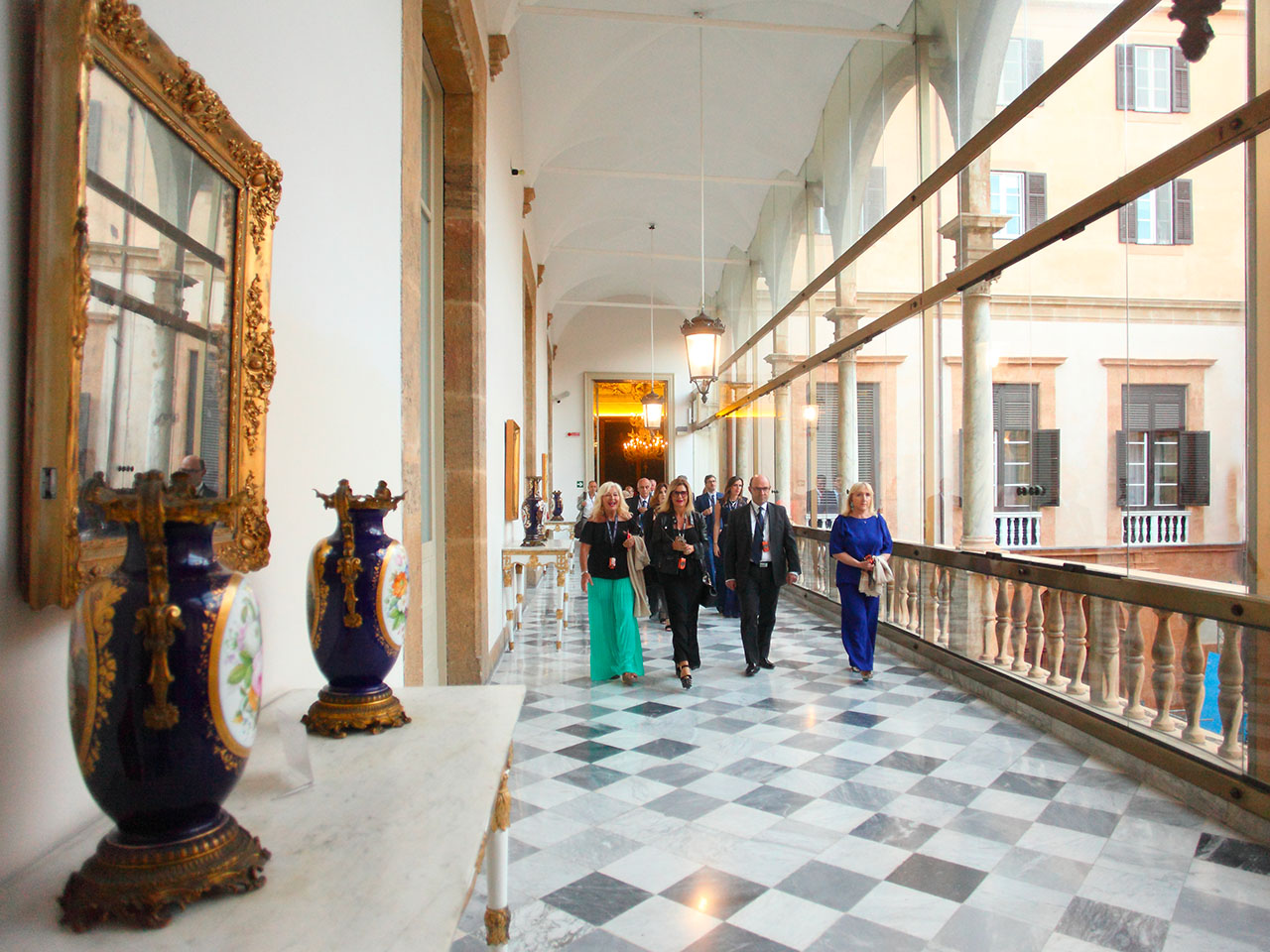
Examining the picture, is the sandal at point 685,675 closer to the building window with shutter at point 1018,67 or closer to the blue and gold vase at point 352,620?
the blue and gold vase at point 352,620

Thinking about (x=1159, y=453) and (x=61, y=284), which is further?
(x=1159, y=453)

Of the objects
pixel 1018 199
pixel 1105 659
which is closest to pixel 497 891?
pixel 1105 659

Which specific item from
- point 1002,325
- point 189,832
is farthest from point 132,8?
point 1002,325

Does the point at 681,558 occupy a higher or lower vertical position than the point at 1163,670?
higher

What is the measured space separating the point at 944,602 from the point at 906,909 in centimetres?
450

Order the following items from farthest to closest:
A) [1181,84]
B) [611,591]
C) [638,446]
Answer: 1. [638,446]
2. [611,591]
3. [1181,84]

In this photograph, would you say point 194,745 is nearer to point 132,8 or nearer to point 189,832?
point 189,832

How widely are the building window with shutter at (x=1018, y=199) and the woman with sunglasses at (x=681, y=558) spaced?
318cm

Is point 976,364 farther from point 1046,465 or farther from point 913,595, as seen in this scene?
point 913,595

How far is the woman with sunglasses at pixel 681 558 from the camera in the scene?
22.1 ft

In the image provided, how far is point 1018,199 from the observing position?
20.1 feet

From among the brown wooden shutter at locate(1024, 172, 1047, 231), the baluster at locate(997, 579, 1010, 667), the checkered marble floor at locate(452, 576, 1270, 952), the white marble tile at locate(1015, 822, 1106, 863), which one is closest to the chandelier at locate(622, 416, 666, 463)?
the baluster at locate(997, 579, 1010, 667)

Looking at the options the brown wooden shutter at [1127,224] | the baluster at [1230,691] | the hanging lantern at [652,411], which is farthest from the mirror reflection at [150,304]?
the hanging lantern at [652,411]

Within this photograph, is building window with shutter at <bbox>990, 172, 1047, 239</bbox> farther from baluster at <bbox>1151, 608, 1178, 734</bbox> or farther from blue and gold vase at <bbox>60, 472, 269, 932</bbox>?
blue and gold vase at <bbox>60, 472, 269, 932</bbox>
